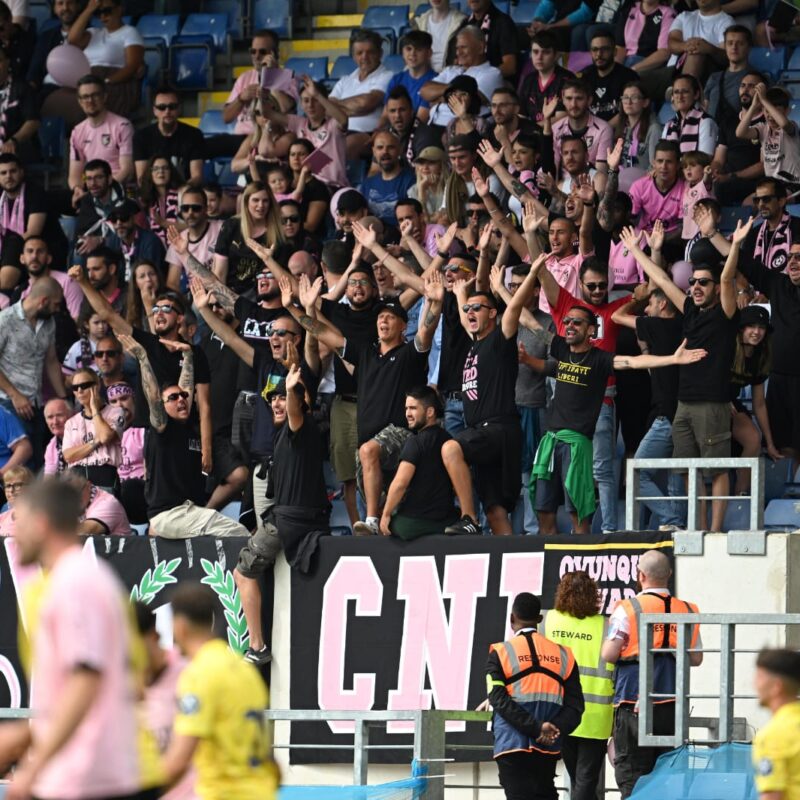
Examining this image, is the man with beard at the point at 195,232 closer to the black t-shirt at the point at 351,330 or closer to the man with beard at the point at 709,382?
the black t-shirt at the point at 351,330

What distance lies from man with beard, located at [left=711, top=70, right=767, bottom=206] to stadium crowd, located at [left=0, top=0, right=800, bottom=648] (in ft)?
0.09

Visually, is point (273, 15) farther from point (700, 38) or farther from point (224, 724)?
point (224, 724)

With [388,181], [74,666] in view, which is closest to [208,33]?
[388,181]

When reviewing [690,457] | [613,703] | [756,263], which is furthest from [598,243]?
[613,703]

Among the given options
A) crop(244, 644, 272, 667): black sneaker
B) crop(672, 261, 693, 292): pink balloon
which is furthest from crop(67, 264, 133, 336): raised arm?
crop(672, 261, 693, 292): pink balloon

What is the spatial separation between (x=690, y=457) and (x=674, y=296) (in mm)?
1250

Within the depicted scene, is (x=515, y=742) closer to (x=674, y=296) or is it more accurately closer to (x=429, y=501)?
(x=429, y=501)

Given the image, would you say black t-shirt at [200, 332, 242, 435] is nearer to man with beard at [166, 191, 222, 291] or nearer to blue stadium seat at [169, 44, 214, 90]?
man with beard at [166, 191, 222, 291]

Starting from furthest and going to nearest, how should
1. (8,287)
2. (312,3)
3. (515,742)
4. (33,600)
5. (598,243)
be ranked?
1. (312,3)
2. (8,287)
3. (598,243)
4. (515,742)
5. (33,600)

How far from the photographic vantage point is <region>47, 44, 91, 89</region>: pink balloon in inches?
771

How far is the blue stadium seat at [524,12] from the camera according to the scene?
18.9 m

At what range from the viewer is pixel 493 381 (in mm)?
13125

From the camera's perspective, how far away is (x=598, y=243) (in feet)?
A: 48.2

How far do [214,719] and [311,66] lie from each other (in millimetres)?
14001
